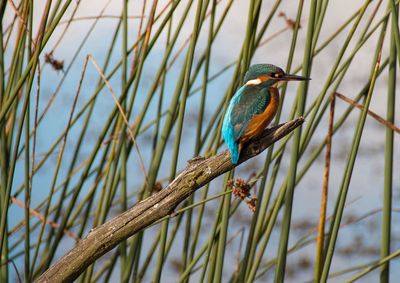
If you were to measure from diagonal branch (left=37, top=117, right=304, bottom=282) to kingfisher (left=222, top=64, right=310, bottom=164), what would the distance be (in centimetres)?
3

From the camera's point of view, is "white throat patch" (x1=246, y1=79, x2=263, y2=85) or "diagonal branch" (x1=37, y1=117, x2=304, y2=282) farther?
"white throat patch" (x1=246, y1=79, x2=263, y2=85)

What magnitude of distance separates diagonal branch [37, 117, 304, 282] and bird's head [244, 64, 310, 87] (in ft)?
0.56

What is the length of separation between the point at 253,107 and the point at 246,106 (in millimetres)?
17

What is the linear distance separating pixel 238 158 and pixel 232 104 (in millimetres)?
195

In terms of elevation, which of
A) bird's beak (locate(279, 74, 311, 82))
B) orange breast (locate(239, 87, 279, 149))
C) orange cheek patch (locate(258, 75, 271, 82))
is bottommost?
orange breast (locate(239, 87, 279, 149))

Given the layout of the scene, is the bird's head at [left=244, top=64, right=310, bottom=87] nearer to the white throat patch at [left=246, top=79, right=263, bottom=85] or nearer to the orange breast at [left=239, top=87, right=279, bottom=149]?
the white throat patch at [left=246, top=79, right=263, bottom=85]

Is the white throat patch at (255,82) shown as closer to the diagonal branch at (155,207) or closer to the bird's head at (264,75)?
the bird's head at (264,75)

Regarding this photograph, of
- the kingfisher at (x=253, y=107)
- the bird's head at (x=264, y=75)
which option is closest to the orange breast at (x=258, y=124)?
the kingfisher at (x=253, y=107)

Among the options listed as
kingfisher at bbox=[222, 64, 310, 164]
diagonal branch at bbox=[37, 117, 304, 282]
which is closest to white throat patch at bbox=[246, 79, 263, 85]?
kingfisher at bbox=[222, 64, 310, 164]

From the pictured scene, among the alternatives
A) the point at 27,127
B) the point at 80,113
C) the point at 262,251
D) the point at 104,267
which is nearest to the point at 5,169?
the point at 27,127

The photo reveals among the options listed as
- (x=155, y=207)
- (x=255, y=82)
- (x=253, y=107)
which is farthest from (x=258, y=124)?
(x=155, y=207)

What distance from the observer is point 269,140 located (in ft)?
4.88

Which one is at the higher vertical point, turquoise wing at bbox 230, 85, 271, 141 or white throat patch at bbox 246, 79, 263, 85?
white throat patch at bbox 246, 79, 263, 85

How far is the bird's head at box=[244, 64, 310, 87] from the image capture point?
1614mm
